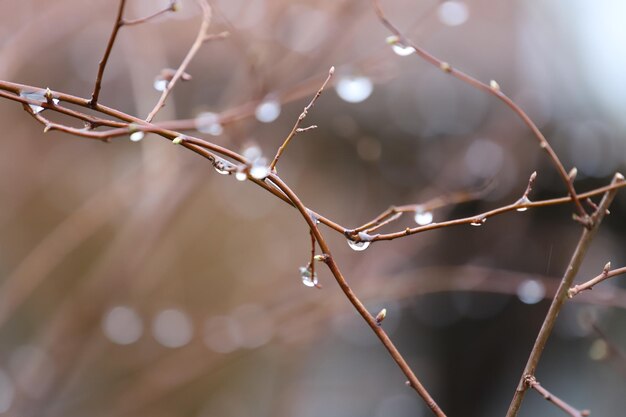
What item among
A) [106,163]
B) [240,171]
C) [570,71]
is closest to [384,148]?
[570,71]

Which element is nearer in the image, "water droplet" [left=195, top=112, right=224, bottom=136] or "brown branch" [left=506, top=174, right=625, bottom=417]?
"brown branch" [left=506, top=174, right=625, bottom=417]

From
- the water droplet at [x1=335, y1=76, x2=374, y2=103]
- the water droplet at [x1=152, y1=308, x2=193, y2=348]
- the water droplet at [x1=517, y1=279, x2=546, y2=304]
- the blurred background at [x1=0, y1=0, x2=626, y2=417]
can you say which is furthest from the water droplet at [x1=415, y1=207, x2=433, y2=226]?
the water droplet at [x1=152, y1=308, x2=193, y2=348]

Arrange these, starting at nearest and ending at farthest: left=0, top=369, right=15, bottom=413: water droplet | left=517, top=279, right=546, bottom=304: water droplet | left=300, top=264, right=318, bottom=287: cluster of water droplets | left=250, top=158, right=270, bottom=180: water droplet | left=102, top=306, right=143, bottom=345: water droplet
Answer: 1. left=250, top=158, right=270, bottom=180: water droplet
2. left=300, top=264, right=318, bottom=287: cluster of water droplets
3. left=517, top=279, right=546, bottom=304: water droplet
4. left=0, top=369, right=15, bottom=413: water droplet
5. left=102, top=306, right=143, bottom=345: water droplet

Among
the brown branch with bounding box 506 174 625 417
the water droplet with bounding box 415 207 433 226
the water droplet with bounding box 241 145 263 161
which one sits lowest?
the brown branch with bounding box 506 174 625 417

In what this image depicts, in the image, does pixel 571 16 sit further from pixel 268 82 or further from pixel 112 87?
pixel 112 87

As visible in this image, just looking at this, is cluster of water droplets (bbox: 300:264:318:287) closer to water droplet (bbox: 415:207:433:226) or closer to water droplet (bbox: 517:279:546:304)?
water droplet (bbox: 415:207:433:226)

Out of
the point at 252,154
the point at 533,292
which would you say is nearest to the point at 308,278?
the point at 252,154

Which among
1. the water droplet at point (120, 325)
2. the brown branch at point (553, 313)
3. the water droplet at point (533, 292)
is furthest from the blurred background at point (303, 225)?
the brown branch at point (553, 313)
